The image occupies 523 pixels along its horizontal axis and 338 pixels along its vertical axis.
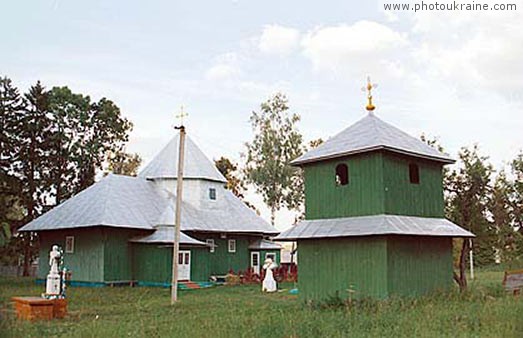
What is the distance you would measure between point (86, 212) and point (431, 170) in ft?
58.3

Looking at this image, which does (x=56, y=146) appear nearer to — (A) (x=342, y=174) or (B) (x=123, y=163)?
(B) (x=123, y=163)

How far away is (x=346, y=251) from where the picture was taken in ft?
54.0

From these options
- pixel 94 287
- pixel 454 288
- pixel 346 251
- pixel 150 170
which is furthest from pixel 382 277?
pixel 150 170

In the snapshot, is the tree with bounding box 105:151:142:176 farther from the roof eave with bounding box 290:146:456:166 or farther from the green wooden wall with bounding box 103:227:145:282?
the roof eave with bounding box 290:146:456:166

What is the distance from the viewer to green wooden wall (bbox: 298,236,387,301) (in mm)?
15641

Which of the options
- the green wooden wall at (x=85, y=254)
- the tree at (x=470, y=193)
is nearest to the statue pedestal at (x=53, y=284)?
the green wooden wall at (x=85, y=254)

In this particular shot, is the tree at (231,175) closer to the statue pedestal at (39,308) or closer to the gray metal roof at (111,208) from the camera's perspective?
the gray metal roof at (111,208)

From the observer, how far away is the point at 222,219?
3353 centimetres

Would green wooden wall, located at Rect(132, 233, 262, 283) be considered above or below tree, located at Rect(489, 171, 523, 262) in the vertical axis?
below

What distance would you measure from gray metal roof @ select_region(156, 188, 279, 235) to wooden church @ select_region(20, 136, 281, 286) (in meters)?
0.05

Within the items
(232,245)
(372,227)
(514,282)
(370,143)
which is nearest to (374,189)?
(372,227)

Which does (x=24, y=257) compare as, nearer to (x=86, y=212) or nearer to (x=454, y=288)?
(x=86, y=212)

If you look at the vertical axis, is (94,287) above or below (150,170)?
below

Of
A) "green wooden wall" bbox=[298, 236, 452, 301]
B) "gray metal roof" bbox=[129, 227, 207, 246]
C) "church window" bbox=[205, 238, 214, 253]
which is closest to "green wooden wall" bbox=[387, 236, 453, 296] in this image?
"green wooden wall" bbox=[298, 236, 452, 301]
